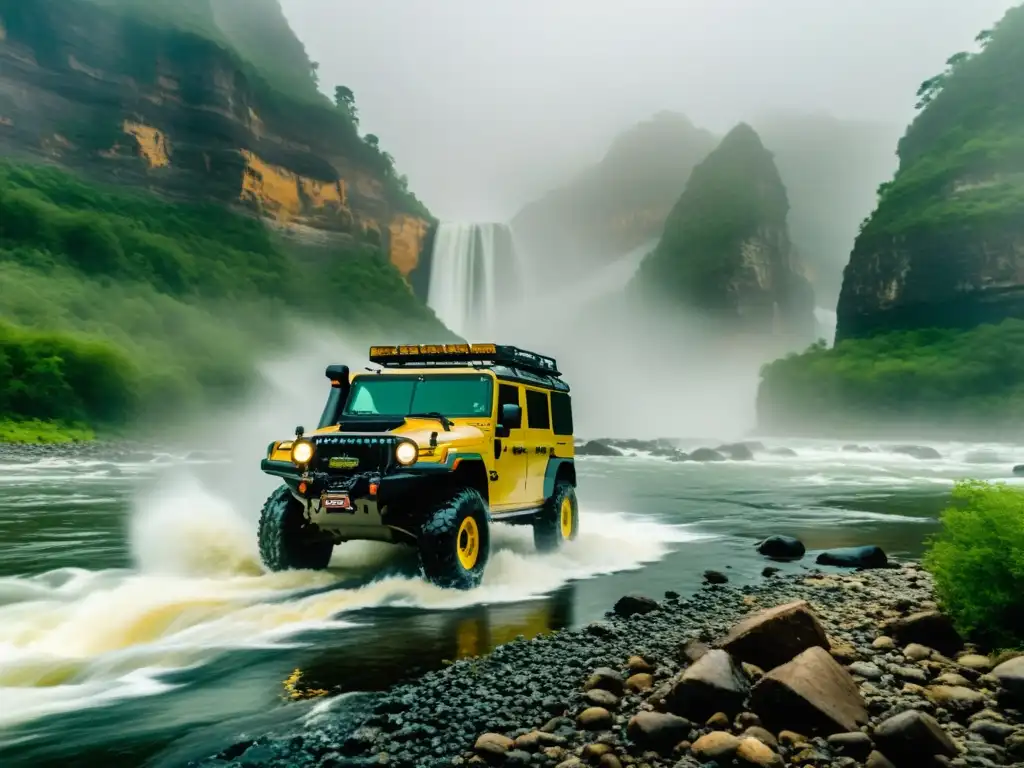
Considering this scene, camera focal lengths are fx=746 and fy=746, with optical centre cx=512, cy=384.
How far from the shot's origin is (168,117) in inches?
3784

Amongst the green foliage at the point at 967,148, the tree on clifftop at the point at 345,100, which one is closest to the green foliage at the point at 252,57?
the tree on clifftop at the point at 345,100

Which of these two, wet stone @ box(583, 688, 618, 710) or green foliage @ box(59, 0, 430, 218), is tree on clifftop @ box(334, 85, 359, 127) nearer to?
green foliage @ box(59, 0, 430, 218)

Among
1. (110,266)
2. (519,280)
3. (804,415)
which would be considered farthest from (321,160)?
→ (804,415)

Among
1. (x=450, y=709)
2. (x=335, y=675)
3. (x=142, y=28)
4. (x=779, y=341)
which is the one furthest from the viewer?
(x=779, y=341)

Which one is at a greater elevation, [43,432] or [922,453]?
[43,432]

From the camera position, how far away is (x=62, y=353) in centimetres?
5228

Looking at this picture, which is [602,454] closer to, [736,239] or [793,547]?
[793,547]

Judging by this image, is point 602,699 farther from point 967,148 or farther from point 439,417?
point 967,148

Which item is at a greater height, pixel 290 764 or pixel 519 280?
pixel 519 280

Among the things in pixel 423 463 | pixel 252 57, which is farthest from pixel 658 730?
pixel 252 57

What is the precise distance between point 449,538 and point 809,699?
4522 mm

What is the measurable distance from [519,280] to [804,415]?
144 feet

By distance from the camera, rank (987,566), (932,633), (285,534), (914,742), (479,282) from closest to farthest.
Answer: (914,742) < (987,566) < (932,633) < (285,534) < (479,282)

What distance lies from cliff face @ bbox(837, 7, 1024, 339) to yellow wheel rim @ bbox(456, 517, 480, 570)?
9767 centimetres
